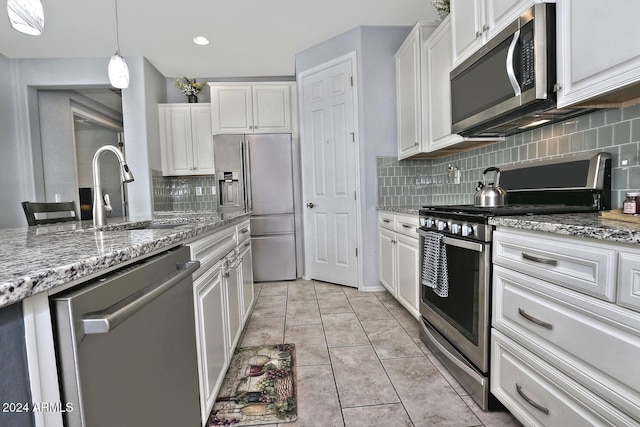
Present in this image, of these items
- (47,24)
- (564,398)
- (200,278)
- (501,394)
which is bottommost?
(501,394)

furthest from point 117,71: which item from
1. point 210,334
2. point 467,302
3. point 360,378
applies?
point 467,302

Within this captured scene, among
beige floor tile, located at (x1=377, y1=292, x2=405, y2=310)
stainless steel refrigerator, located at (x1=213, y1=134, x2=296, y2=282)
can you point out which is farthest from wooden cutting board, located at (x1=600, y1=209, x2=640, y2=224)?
stainless steel refrigerator, located at (x1=213, y1=134, x2=296, y2=282)

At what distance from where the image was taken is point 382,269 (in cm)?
319

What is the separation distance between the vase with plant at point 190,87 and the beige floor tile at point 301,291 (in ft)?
9.44

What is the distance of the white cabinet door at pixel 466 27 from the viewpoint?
5.97 ft

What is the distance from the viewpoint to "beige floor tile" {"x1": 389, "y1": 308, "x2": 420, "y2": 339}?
230cm

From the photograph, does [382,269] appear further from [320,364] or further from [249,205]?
[249,205]

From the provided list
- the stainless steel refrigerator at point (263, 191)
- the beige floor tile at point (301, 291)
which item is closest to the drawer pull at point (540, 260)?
the beige floor tile at point (301, 291)

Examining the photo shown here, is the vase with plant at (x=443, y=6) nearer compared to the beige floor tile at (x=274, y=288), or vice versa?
the vase with plant at (x=443, y=6)

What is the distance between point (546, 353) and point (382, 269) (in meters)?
2.07

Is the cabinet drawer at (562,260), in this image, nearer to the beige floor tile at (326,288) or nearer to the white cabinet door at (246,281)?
the white cabinet door at (246,281)

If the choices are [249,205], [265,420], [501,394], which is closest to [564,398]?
[501,394]

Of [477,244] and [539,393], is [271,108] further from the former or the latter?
[539,393]

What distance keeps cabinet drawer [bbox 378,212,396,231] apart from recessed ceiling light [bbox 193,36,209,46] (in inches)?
105
